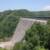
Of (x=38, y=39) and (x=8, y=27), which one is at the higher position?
(x=38, y=39)

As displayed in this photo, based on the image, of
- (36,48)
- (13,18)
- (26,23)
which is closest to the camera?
(36,48)

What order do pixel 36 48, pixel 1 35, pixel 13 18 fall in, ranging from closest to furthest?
pixel 36 48 < pixel 1 35 < pixel 13 18

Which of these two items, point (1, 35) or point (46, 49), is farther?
point (1, 35)

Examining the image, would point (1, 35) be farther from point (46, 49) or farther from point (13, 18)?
point (46, 49)

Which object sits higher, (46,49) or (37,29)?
(37,29)

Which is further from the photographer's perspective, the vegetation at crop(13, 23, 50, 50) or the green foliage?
the green foliage

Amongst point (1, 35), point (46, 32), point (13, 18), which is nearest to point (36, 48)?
point (46, 32)

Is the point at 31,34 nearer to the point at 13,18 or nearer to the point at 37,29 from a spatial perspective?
the point at 37,29

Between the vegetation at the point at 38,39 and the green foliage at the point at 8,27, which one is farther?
the green foliage at the point at 8,27

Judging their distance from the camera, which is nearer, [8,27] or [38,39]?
[38,39]
